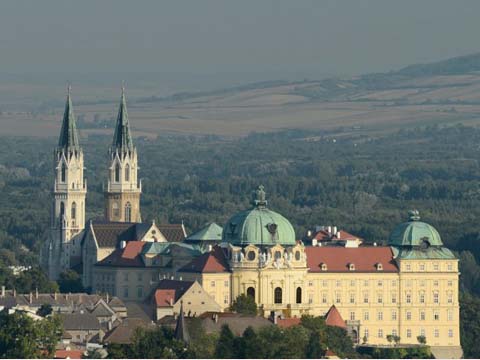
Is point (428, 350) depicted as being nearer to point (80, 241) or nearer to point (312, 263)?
point (312, 263)

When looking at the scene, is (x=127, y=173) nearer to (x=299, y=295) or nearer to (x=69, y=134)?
(x=69, y=134)

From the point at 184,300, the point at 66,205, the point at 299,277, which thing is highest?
the point at 66,205

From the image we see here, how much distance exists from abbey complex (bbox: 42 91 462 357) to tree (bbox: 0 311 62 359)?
1412cm

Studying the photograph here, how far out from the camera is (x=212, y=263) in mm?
117562

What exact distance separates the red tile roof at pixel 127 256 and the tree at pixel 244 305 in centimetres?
1550

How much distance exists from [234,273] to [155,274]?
36.4ft

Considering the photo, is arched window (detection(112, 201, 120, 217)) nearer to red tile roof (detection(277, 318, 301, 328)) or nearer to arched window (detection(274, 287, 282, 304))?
arched window (detection(274, 287, 282, 304))

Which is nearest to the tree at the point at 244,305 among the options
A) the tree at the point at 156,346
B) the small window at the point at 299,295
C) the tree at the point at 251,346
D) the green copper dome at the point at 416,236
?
the small window at the point at 299,295

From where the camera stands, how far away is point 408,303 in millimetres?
121188

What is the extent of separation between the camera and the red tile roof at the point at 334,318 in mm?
113062

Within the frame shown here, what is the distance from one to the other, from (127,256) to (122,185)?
65.0ft

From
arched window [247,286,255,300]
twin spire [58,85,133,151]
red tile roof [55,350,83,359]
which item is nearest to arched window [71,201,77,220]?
twin spire [58,85,133,151]

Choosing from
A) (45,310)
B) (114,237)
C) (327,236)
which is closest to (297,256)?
(45,310)

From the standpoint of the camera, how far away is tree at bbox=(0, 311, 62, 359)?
90.9m
